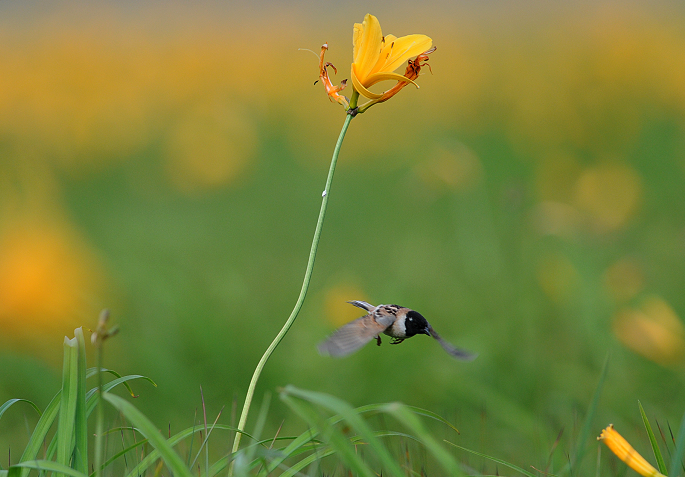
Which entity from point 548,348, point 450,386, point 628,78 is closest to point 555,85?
point 628,78

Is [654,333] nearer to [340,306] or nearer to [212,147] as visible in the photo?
[340,306]

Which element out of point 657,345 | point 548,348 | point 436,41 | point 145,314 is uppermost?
point 436,41

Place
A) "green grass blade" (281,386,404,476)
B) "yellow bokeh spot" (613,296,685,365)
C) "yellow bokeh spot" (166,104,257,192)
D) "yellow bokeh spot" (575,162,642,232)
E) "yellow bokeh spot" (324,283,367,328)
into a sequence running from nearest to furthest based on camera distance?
"green grass blade" (281,386,404,476), "yellow bokeh spot" (613,296,685,365), "yellow bokeh spot" (324,283,367,328), "yellow bokeh spot" (575,162,642,232), "yellow bokeh spot" (166,104,257,192)

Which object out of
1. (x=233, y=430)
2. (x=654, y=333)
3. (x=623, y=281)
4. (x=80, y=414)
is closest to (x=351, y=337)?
(x=233, y=430)

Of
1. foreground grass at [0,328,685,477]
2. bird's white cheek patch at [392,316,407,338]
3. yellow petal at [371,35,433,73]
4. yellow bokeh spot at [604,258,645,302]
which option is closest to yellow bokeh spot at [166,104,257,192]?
yellow bokeh spot at [604,258,645,302]

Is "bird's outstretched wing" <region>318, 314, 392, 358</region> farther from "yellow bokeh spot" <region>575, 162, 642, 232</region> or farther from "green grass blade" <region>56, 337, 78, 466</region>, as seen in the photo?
"yellow bokeh spot" <region>575, 162, 642, 232</region>

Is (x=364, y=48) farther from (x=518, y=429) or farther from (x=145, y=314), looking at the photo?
(x=145, y=314)
